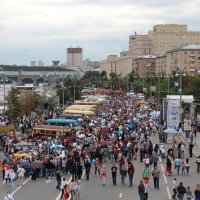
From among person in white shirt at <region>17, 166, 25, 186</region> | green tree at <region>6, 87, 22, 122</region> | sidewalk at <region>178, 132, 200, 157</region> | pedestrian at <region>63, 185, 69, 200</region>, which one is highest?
green tree at <region>6, 87, 22, 122</region>

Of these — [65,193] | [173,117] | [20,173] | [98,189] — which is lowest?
[98,189]

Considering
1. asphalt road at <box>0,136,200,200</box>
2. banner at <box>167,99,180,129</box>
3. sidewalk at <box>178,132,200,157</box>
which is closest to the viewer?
asphalt road at <box>0,136,200,200</box>

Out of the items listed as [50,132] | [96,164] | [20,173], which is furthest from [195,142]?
[20,173]

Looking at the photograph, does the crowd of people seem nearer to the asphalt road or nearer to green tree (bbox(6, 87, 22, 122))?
the asphalt road

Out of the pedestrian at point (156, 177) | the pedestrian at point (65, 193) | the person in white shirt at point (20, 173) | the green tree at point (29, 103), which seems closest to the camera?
the pedestrian at point (65, 193)

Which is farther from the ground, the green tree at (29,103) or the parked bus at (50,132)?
the green tree at (29,103)

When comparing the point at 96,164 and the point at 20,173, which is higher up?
the point at 96,164

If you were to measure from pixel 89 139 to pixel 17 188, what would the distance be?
42.5ft

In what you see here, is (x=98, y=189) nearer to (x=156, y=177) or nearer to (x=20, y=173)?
(x=156, y=177)

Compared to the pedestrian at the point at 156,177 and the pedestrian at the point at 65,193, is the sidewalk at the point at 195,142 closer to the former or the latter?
the pedestrian at the point at 156,177

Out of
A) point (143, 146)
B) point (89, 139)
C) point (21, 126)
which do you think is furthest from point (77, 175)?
point (21, 126)

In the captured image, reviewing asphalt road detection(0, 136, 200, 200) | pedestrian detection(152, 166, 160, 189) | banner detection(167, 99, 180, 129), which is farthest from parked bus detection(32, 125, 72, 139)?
pedestrian detection(152, 166, 160, 189)

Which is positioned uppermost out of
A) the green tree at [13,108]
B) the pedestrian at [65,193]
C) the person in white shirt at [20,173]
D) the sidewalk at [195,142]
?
the green tree at [13,108]

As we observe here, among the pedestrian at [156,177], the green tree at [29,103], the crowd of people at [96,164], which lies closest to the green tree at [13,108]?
the green tree at [29,103]
